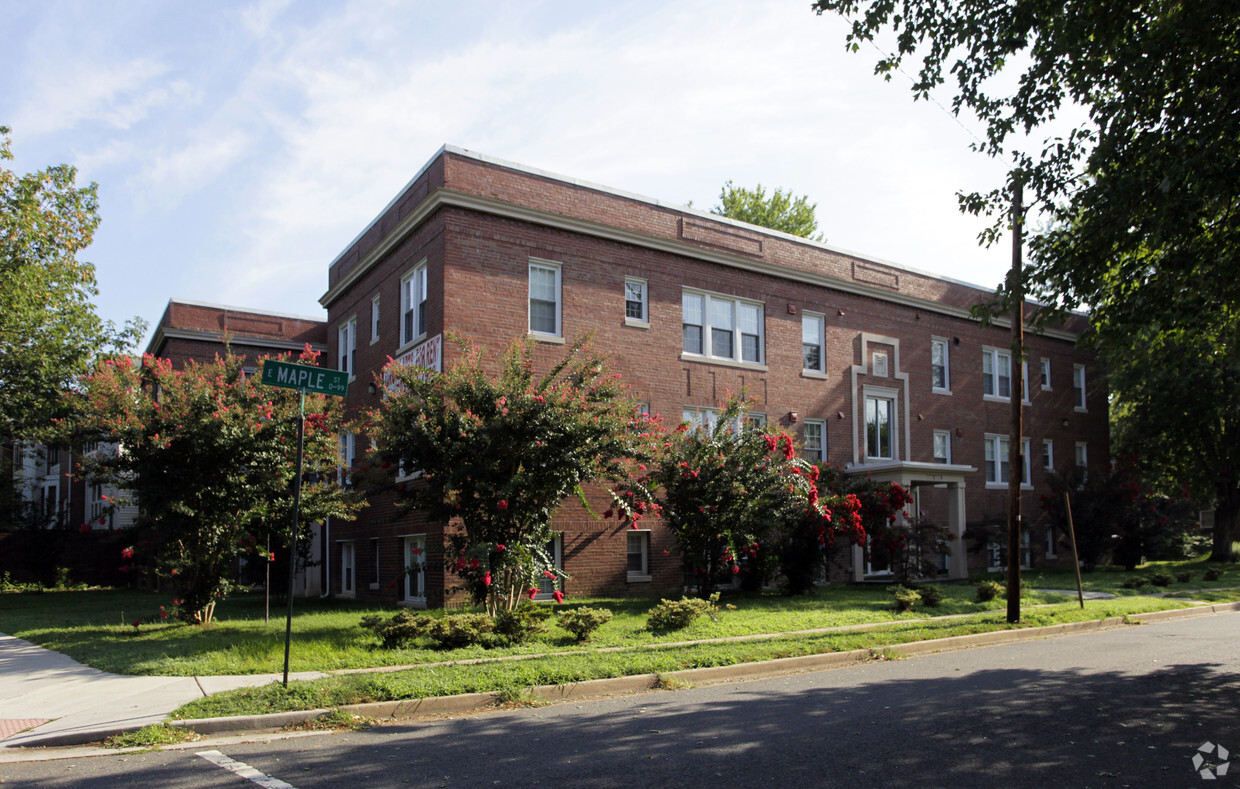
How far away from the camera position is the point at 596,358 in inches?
595

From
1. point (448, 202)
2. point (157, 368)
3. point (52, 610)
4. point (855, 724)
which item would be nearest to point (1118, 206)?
point (855, 724)

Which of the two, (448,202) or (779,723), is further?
(448,202)

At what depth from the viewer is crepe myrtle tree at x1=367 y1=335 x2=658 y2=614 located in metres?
13.7

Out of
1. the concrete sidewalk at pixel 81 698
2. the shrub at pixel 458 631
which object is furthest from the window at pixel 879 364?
the concrete sidewalk at pixel 81 698

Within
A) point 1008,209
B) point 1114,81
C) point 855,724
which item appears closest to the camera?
point 855,724

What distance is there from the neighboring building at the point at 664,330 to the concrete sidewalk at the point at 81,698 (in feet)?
17.1

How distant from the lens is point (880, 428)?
86.4 feet

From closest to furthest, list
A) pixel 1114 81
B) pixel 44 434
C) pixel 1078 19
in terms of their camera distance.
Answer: pixel 1078 19, pixel 1114 81, pixel 44 434

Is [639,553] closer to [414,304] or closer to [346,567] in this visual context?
[414,304]

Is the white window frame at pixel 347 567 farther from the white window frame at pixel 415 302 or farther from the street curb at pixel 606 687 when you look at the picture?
the street curb at pixel 606 687

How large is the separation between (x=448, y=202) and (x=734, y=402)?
7193 mm

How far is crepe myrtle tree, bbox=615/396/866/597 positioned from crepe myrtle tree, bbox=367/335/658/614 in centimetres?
331

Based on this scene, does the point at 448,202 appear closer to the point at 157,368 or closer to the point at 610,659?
the point at 157,368

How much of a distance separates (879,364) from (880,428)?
6.13 ft
